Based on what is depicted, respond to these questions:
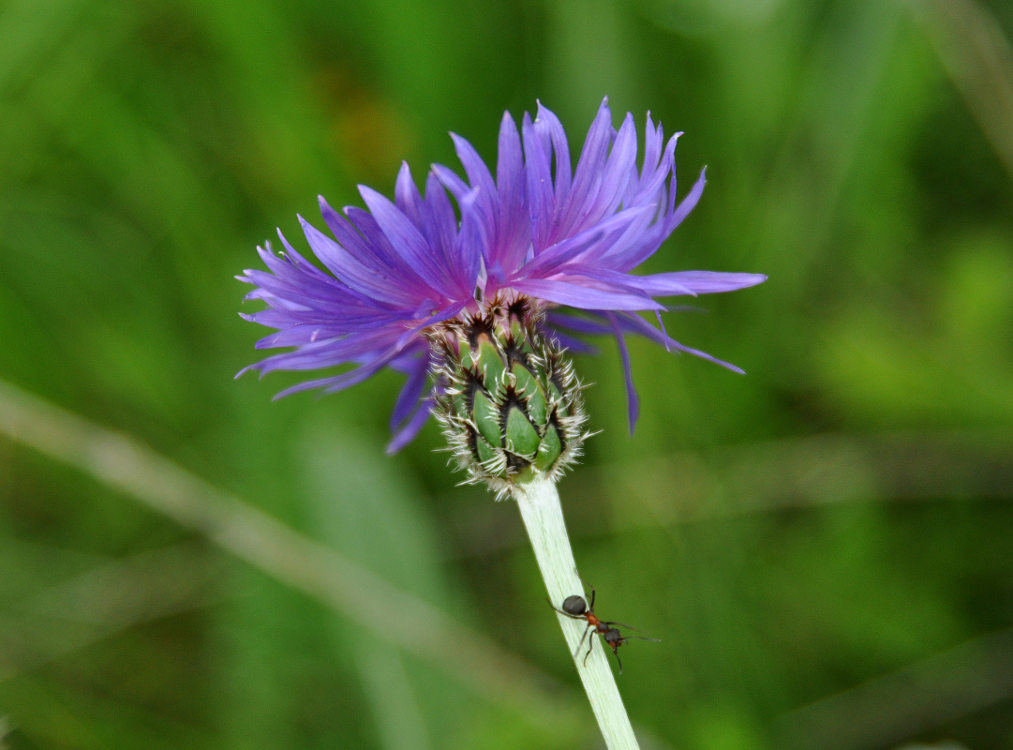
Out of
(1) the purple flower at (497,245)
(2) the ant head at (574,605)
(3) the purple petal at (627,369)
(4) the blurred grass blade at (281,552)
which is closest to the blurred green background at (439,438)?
Answer: (4) the blurred grass blade at (281,552)

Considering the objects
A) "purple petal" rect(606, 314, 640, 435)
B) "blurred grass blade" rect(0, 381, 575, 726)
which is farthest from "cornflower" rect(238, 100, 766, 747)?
"blurred grass blade" rect(0, 381, 575, 726)

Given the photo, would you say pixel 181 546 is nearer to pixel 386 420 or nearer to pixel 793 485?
pixel 386 420

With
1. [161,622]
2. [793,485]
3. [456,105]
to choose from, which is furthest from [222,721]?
[456,105]

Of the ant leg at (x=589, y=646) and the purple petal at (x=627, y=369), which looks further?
the purple petal at (x=627, y=369)

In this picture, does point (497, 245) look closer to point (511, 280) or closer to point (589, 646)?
point (511, 280)

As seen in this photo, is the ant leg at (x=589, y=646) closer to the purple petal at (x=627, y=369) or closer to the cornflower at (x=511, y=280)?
the cornflower at (x=511, y=280)

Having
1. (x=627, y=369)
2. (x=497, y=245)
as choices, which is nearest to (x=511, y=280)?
(x=497, y=245)
